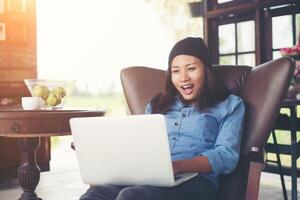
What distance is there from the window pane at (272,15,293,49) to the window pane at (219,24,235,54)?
49 centimetres

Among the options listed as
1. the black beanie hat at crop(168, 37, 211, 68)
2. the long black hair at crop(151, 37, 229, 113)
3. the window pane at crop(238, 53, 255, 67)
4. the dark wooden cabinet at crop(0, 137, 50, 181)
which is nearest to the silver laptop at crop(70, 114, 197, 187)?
the long black hair at crop(151, 37, 229, 113)

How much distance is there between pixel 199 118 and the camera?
69.6 inches

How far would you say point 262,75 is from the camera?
1.92m

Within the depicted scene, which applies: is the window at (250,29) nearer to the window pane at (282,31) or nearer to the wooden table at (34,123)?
the window pane at (282,31)

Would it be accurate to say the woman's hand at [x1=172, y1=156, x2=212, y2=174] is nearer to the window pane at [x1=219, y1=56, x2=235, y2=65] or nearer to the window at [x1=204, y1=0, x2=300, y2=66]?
the window at [x1=204, y1=0, x2=300, y2=66]

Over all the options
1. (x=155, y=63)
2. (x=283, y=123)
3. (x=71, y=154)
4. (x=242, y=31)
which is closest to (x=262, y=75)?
(x=283, y=123)

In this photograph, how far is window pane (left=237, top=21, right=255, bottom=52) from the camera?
434cm

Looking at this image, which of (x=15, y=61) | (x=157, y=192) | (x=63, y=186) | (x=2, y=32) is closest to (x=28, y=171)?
(x=157, y=192)

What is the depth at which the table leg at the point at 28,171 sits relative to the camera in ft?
7.95

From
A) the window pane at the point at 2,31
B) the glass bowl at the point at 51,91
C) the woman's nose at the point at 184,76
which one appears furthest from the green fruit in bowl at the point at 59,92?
the window pane at the point at 2,31

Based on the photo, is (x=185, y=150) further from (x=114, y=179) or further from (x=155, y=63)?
(x=155, y=63)

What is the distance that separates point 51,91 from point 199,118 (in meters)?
0.99

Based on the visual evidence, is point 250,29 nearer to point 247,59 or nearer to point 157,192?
point 247,59

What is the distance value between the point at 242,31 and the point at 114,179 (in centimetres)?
331
